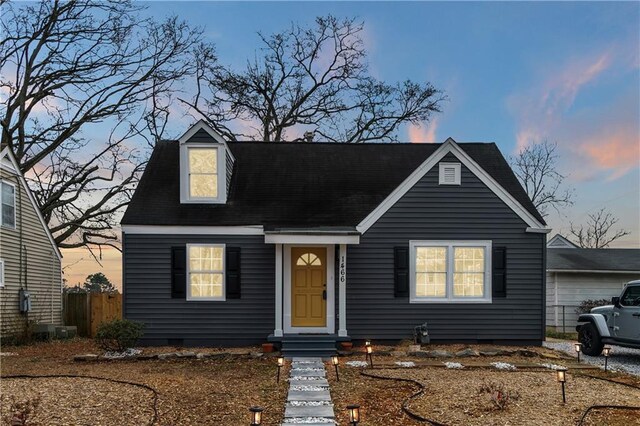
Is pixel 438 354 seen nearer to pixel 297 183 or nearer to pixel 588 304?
pixel 297 183

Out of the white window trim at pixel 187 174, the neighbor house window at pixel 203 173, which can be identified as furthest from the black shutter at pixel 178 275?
the neighbor house window at pixel 203 173

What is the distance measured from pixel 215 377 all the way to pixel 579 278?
1706cm

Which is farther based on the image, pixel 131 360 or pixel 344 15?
pixel 344 15

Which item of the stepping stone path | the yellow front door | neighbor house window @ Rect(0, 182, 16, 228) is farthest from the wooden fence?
the stepping stone path

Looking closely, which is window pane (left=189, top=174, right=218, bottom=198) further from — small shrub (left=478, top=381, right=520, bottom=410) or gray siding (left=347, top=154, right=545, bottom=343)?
small shrub (left=478, top=381, right=520, bottom=410)

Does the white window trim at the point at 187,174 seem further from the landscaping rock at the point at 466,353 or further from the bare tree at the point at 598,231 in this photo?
the bare tree at the point at 598,231

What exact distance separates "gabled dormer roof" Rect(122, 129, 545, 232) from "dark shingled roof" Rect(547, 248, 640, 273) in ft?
26.4

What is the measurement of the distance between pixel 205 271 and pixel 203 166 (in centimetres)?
281

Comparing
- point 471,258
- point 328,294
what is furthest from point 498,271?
point 328,294

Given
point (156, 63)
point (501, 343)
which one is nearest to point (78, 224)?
point (156, 63)

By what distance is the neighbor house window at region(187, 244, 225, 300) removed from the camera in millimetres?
13141

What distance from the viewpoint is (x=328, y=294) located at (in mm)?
13023

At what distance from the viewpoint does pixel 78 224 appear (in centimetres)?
2311

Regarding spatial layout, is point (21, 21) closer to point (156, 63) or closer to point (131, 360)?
point (156, 63)
